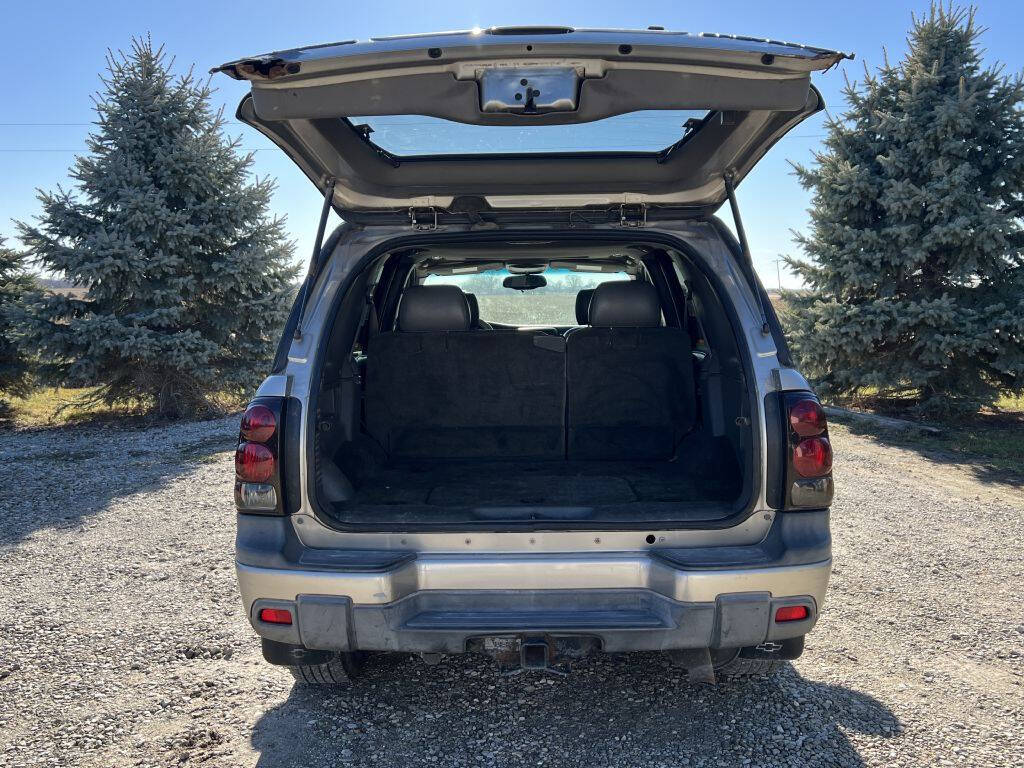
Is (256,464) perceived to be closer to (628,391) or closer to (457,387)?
(457,387)

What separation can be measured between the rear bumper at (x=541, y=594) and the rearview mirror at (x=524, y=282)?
8.58 ft

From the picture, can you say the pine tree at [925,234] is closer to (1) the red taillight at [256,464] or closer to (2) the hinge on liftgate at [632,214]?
(2) the hinge on liftgate at [632,214]

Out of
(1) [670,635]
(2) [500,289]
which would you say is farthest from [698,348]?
(1) [670,635]

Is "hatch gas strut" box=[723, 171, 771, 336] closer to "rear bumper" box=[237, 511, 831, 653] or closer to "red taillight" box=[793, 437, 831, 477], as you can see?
"red taillight" box=[793, 437, 831, 477]

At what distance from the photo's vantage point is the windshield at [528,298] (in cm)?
490

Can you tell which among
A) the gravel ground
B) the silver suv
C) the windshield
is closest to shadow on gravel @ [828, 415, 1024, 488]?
the gravel ground

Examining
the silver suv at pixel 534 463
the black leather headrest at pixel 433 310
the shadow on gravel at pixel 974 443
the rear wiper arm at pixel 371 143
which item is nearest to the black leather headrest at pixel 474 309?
the black leather headrest at pixel 433 310

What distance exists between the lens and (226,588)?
161 inches

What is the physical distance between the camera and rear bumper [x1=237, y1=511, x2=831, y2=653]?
7.48 feet

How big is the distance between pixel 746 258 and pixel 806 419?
0.69m

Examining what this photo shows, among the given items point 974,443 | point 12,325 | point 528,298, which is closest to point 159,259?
point 12,325

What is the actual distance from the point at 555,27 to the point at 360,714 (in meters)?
2.53

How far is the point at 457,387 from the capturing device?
3859 millimetres

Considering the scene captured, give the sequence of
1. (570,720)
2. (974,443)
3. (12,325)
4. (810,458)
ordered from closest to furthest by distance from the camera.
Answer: (810,458) → (570,720) → (974,443) → (12,325)
